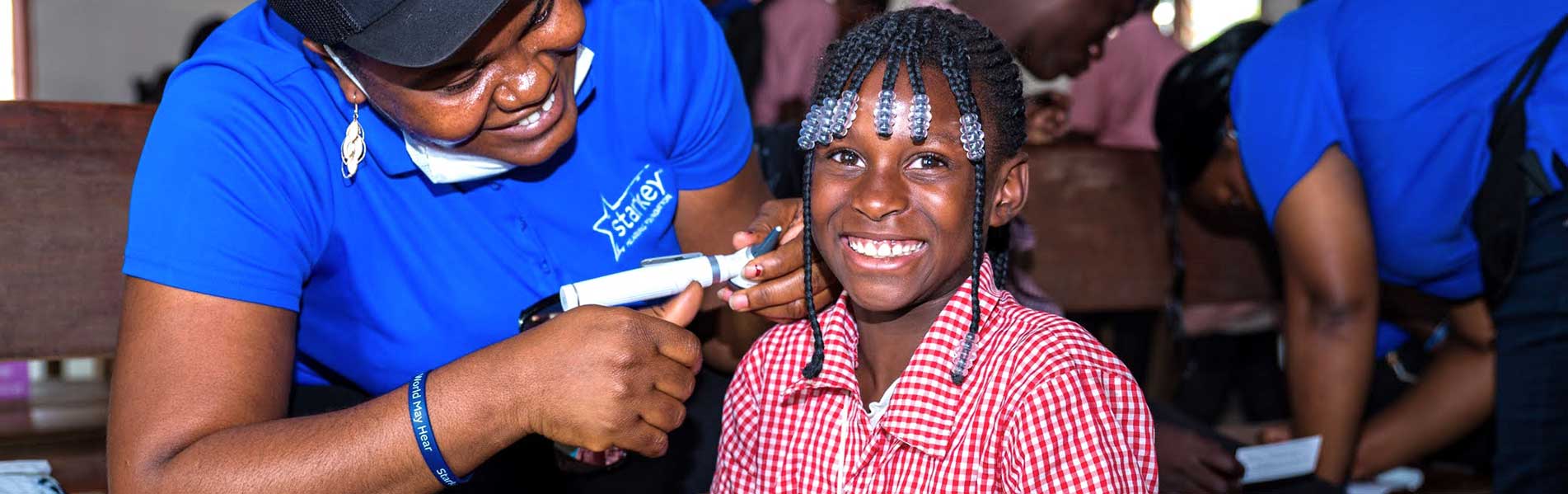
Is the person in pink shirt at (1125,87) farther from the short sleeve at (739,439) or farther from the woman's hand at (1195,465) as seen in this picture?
the short sleeve at (739,439)

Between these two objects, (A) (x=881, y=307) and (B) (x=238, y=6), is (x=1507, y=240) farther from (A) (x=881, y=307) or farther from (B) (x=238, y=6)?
(B) (x=238, y=6)

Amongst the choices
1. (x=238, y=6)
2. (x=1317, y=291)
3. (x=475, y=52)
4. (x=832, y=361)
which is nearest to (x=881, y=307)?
(x=832, y=361)

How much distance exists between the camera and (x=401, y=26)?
130 centimetres

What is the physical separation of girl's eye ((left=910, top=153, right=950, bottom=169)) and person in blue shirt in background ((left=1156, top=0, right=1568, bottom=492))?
3.40 feet

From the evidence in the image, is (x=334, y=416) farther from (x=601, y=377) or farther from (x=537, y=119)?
(x=537, y=119)

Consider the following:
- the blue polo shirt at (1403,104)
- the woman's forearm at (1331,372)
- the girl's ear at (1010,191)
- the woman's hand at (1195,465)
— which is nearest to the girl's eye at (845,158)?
the girl's ear at (1010,191)

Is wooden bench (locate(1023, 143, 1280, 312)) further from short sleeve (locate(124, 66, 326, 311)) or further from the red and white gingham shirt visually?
short sleeve (locate(124, 66, 326, 311))

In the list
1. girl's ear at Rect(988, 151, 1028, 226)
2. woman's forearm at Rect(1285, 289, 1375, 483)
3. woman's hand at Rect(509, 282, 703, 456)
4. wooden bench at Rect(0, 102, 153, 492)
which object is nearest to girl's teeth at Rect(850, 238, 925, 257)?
girl's ear at Rect(988, 151, 1028, 226)

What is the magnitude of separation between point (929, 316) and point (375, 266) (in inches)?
28.7

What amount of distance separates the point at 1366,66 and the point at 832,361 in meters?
1.22

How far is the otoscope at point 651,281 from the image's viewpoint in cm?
156

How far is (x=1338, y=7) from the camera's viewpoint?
2209 mm

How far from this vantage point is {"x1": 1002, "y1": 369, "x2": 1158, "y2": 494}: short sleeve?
1266 millimetres

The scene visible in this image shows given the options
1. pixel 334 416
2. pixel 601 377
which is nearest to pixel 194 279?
pixel 334 416
